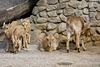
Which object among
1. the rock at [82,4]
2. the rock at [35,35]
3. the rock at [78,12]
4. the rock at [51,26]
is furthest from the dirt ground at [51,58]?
the rock at [82,4]

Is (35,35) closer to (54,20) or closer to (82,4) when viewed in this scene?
(54,20)

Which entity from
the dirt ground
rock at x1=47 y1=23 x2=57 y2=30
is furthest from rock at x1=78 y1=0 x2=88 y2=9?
the dirt ground

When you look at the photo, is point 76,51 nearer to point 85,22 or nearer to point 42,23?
point 85,22

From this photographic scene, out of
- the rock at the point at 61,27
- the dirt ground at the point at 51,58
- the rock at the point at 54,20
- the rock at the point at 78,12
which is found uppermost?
the rock at the point at 78,12

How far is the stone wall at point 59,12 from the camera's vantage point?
647 centimetres

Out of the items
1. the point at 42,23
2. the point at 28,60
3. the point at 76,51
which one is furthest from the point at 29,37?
the point at 28,60

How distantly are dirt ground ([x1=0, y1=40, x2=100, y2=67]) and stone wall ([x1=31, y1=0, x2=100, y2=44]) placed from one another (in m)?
0.70

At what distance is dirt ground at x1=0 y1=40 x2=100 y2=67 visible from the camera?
452 cm

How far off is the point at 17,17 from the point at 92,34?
1558 millimetres

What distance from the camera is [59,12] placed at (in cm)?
655

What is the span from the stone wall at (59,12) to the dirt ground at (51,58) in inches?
27.6

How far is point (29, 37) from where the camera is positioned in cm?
620

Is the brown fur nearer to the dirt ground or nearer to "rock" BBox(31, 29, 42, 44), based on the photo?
the dirt ground

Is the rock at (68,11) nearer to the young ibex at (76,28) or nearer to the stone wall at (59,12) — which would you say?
the stone wall at (59,12)
